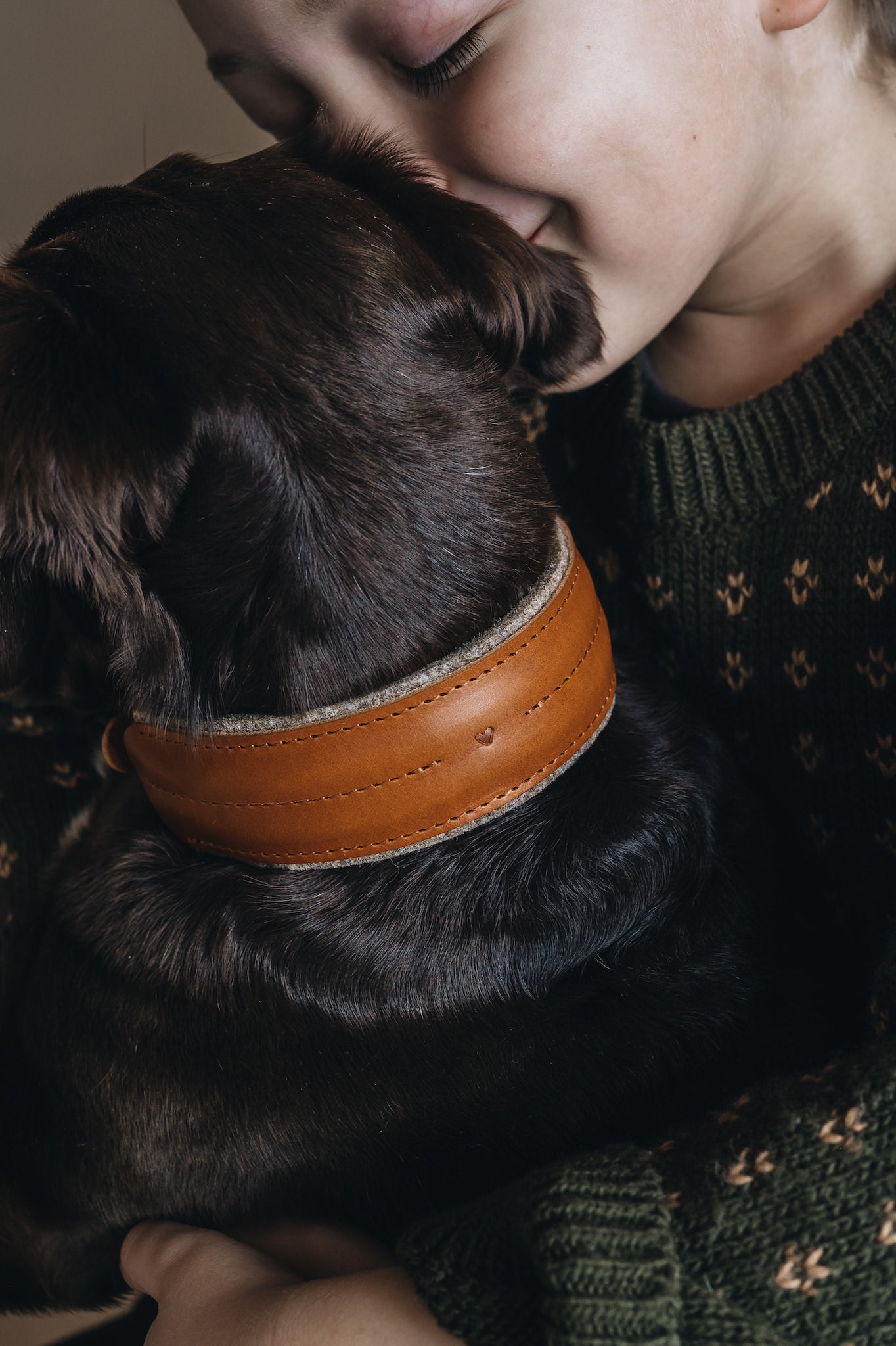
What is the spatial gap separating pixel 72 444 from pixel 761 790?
732 millimetres

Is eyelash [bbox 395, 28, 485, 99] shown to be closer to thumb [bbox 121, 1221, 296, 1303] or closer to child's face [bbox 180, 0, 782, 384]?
child's face [bbox 180, 0, 782, 384]

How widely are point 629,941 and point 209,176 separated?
57cm

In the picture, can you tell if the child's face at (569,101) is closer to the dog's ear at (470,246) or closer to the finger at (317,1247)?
the dog's ear at (470,246)

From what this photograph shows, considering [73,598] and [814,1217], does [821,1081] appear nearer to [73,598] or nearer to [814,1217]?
[814,1217]

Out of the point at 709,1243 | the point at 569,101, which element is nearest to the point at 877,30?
the point at 569,101

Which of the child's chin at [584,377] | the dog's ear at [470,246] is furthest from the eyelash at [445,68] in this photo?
the child's chin at [584,377]

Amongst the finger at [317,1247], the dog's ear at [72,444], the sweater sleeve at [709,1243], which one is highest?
the dog's ear at [72,444]

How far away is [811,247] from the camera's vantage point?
3.31ft

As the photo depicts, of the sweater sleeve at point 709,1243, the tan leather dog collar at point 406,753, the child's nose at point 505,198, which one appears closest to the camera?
the sweater sleeve at point 709,1243

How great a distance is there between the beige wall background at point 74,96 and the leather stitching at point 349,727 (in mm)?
1153

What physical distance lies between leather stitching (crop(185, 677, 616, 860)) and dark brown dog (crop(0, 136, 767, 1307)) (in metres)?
0.03

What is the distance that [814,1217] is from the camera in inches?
21.1

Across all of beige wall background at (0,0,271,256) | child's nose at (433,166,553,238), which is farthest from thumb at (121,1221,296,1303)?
beige wall background at (0,0,271,256)

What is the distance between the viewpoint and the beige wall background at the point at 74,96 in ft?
4.92
